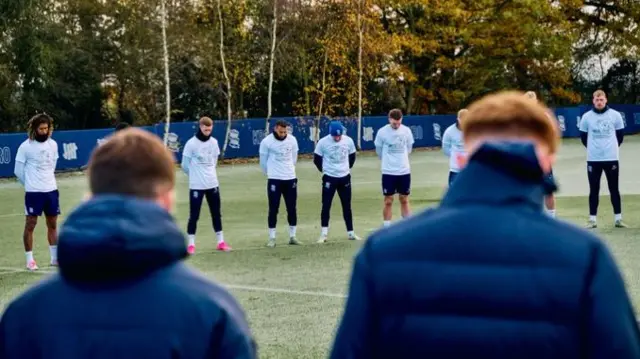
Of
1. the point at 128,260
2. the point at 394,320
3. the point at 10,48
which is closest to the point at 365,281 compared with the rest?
the point at 394,320

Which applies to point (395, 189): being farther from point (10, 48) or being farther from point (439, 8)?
point (439, 8)

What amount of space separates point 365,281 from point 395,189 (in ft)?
47.5

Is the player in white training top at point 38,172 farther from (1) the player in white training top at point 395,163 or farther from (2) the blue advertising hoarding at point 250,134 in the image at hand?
(2) the blue advertising hoarding at point 250,134

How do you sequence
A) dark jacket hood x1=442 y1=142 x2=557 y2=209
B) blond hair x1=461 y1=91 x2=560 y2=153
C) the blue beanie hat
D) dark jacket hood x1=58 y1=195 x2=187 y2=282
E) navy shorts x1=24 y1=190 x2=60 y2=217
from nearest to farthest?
dark jacket hood x1=58 y1=195 x2=187 y2=282 < dark jacket hood x1=442 y1=142 x2=557 y2=209 < blond hair x1=461 y1=91 x2=560 y2=153 < navy shorts x1=24 y1=190 x2=60 y2=217 < the blue beanie hat

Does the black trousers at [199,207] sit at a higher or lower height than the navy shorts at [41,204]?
lower

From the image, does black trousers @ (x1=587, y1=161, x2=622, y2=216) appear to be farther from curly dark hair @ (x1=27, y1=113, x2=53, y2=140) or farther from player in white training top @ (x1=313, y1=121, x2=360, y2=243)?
curly dark hair @ (x1=27, y1=113, x2=53, y2=140)

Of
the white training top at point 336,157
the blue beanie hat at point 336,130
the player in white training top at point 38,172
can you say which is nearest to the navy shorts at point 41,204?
the player in white training top at point 38,172

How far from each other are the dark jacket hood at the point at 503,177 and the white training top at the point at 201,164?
518 inches

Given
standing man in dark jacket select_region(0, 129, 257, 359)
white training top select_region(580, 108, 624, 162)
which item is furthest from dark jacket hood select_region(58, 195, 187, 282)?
white training top select_region(580, 108, 624, 162)

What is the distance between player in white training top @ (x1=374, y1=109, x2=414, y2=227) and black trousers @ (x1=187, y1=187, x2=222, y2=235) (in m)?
2.81

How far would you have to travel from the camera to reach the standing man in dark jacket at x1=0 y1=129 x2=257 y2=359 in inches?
111

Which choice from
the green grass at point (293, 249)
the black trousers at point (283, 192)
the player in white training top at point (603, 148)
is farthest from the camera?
the player in white training top at point (603, 148)

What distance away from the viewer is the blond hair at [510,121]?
120 inches

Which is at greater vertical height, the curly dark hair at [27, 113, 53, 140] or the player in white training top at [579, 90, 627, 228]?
the curly dark hair at [27, 113, 53, 140]
